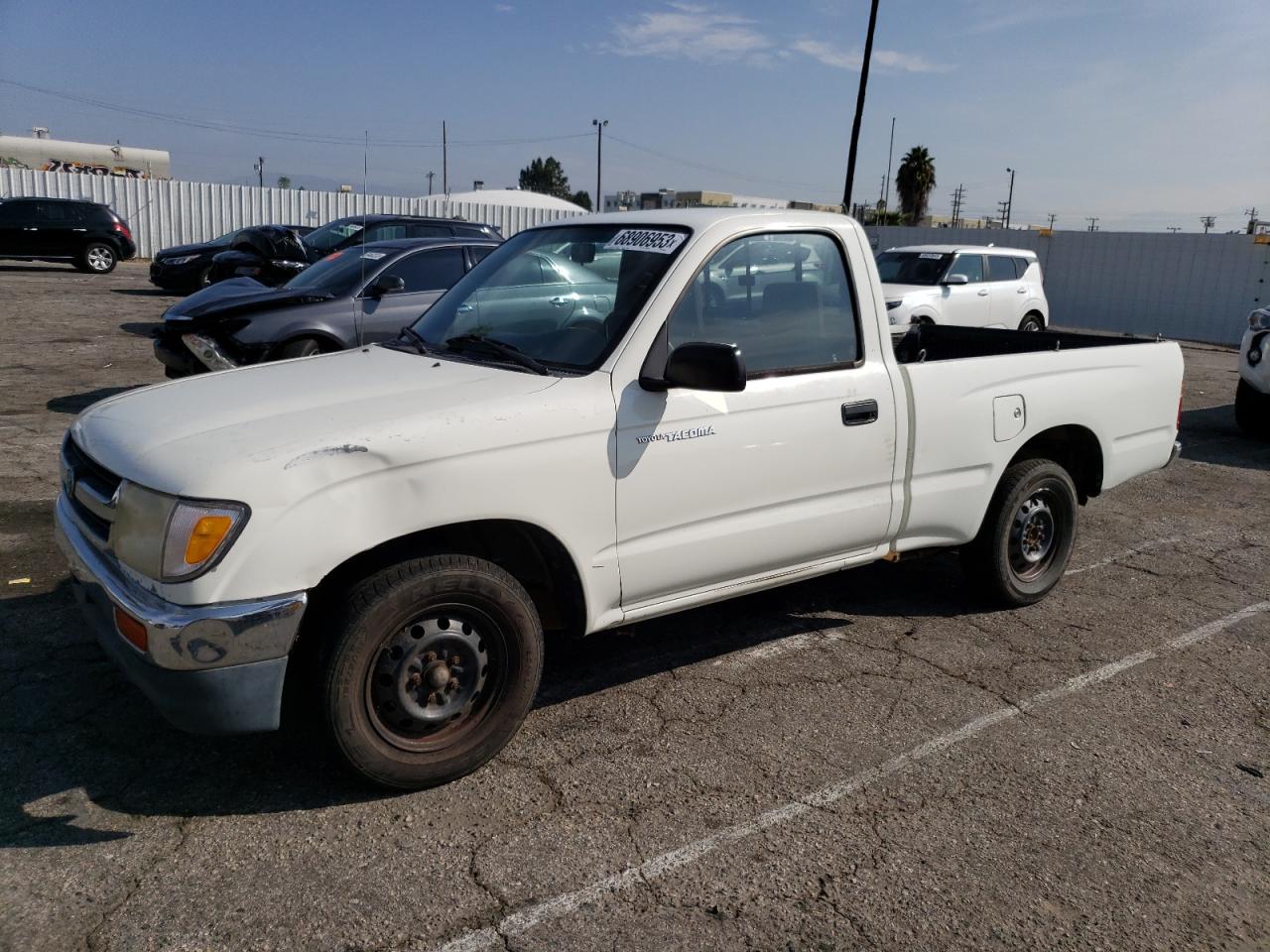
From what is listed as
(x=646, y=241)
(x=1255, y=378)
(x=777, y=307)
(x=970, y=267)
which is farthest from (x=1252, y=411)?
(x=646, y=241)

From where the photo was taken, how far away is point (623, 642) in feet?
15.5

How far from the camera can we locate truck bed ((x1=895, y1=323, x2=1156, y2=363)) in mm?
5938

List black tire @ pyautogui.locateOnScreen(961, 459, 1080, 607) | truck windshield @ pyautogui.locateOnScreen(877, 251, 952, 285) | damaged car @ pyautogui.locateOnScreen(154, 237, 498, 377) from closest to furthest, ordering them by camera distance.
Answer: black tire @ pyautogui.locateOnScreen(961, 459, 1080, 607)
damaged car @ pyautogui.locateOnScreen(154, 237, 498, 377)
truck windshield @ pyautogui.locateOnScreen(877, 251, 952, 285)

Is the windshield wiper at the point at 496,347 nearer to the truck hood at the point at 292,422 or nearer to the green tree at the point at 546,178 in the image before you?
the truck hood at the point at 292,422

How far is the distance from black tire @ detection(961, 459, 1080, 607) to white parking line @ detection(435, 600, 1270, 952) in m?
0.65

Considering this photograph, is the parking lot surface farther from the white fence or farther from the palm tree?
the palm tree

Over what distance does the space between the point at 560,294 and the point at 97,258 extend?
71.6ft

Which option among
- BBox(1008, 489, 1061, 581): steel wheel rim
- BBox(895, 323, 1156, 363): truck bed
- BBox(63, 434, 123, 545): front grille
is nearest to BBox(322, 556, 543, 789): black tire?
BBox(63, 434, 123, 545): front grille

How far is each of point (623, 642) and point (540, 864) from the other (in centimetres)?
177

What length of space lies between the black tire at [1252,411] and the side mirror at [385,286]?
8.29 meters

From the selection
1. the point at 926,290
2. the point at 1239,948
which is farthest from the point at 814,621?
the point at 926,290

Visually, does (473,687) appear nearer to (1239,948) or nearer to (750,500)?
(750,500)

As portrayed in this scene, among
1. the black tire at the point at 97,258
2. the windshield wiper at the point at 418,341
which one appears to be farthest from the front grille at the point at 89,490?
the black tire at the point at 97,258

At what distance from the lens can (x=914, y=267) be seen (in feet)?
50.4
